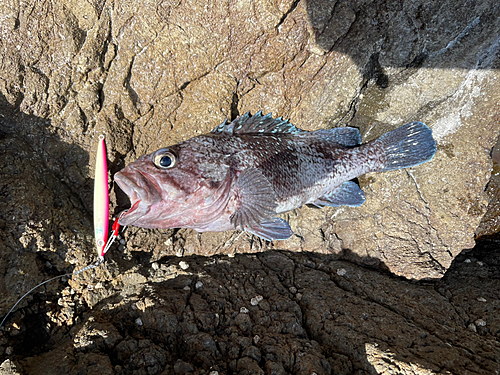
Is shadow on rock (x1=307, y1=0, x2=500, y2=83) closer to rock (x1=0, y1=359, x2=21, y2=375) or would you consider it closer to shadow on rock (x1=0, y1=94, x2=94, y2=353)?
shadow on rock (x1=0, y1=94, x2=94, y2=353)

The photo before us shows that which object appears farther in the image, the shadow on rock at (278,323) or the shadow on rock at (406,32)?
the shadow on rock at (406,32)

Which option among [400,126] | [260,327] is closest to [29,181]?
[260,327]

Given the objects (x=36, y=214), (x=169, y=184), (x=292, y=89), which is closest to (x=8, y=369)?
(x=36, y=214)

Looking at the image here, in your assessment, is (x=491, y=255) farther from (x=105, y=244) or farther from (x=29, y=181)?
(x=29, y=181)

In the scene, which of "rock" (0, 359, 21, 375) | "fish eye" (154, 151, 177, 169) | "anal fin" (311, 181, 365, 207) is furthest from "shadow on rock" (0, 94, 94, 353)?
"anal fin" (311, 181, 365, 207)

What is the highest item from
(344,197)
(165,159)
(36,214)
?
(36,214)

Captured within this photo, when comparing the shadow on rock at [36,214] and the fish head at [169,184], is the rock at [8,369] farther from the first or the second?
the fish head at [169,184]

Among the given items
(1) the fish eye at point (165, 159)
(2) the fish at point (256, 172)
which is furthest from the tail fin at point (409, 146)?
(1) the fish eye at point (165, 159)

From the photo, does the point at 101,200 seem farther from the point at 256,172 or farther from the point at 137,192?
the point at 256,172
